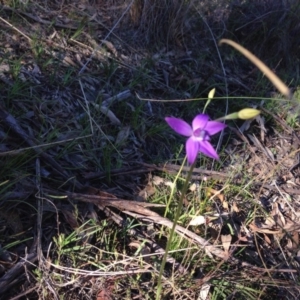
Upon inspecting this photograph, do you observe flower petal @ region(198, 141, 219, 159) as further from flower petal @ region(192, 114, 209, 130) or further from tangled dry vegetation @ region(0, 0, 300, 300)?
tangled dry vegetation @ region(0, 0, 300, 300)

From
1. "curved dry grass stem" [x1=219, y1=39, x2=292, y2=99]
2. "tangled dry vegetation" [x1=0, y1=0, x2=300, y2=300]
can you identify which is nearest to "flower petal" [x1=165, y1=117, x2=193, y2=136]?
"curved dry grass stem" [x1=219, y1=39, x2=292, y2=99]

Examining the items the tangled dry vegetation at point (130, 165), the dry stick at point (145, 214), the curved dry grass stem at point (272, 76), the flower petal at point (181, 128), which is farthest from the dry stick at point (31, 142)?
the curved dry grass stem at point (272, 76)

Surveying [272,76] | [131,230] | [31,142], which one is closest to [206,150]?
[272,76]

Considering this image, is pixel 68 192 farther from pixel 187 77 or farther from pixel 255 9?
pixel 255 9

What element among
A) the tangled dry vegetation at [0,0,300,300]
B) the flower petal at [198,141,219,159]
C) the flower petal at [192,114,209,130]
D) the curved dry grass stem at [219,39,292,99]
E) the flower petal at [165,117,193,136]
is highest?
the curved dry grass stem at [219,39,292,99]

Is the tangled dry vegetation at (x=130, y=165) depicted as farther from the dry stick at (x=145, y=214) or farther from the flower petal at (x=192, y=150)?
the flower petal at (x=192, y=150)

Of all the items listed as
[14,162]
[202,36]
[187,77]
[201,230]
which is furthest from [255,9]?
[14,162]
